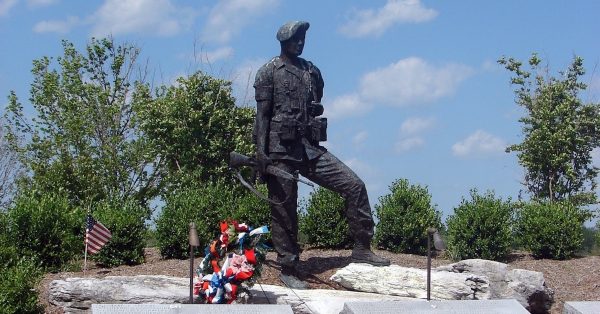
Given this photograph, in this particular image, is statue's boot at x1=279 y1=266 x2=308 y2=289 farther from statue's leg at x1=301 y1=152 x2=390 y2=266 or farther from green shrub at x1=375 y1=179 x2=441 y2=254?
green shrub at x1=375 y1=179 x2=441 y2=254

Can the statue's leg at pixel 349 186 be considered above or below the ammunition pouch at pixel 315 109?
below

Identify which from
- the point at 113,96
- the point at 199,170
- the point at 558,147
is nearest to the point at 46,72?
the point at 113,96

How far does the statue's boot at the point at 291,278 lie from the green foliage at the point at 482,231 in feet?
→ 12.2

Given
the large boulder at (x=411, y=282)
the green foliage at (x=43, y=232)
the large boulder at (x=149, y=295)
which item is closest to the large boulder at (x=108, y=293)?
the large boulder at (x=149, y=295)

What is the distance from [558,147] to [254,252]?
10703 mm

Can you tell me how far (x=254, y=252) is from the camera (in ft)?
31.3

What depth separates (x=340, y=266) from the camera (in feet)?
37.3

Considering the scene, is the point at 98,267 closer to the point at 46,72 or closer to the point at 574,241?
the point at 574,241

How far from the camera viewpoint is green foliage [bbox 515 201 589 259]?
1374 cm

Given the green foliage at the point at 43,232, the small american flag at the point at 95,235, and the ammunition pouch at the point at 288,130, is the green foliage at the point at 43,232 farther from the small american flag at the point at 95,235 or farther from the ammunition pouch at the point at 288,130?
the ammunition pouch at the point at 288,130

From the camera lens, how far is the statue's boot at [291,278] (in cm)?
1039

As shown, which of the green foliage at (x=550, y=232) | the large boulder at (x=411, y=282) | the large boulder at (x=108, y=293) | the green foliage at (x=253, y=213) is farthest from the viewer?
the green foliage at (x=550, y=232)

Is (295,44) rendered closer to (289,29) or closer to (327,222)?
(289,29)

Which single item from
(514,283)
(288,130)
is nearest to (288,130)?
(288,130)
